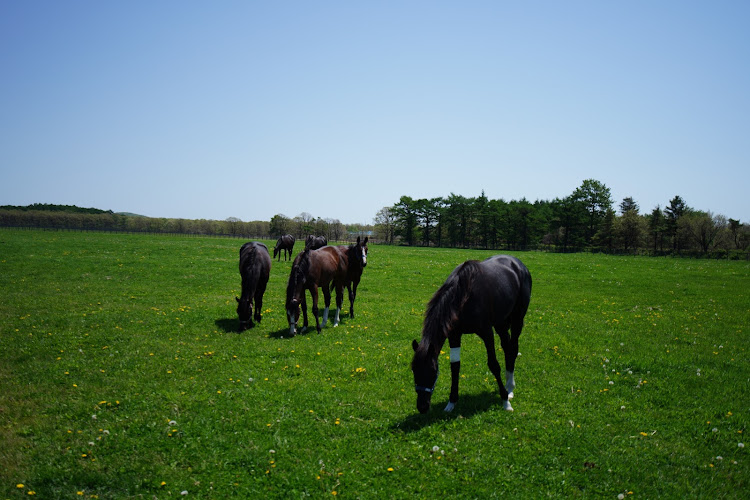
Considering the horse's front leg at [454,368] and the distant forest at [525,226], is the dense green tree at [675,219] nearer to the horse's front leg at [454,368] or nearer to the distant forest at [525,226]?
the distant forest at [525,226]

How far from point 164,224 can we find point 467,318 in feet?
463

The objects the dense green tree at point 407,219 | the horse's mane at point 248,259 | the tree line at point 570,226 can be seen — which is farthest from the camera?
the dense green tree at point 407,219

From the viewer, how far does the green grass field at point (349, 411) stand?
16.2 ft

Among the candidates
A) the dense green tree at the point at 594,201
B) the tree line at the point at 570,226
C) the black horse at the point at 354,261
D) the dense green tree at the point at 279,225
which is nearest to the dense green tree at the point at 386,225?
the tree line at the point at 570,226

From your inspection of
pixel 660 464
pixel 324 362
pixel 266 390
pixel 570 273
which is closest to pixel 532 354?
pixel 660 464

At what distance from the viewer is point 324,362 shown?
905 centimetres

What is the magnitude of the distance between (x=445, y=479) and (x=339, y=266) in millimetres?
9188

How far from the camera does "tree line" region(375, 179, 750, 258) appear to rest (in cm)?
6750

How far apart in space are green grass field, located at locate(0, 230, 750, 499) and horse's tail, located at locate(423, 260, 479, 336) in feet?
5.30

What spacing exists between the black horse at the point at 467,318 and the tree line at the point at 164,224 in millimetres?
89253

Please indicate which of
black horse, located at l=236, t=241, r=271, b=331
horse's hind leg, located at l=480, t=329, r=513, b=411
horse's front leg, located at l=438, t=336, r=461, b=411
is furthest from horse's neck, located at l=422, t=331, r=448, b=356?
black horse, located at l=236, t=241, r=271, b=331

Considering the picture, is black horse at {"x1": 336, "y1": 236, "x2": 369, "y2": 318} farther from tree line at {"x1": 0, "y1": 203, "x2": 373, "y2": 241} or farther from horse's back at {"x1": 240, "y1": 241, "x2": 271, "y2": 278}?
tree line at {"x1": 0, "y1": 203, "x2": 373, "y2": 241}

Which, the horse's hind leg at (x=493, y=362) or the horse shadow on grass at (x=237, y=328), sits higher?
the horse's hind leg at (x=493, y=362)

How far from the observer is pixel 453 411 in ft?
22.3
